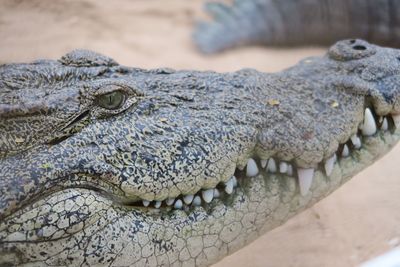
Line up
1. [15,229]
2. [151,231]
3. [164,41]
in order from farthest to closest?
[164,41]
[151,231]
[15,229]

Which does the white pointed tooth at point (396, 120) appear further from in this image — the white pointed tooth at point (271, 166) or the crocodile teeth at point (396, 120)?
the white pointed tooth at point (271, 166)

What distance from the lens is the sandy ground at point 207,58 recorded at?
2.68m

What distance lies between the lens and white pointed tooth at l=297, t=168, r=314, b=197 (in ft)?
7.20

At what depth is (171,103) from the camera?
213 centimetres

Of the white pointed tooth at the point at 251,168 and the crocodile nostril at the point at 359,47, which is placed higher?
the crocodile nostril at the point at 359,47

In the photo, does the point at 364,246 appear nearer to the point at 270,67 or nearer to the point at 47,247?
the point at 47,247

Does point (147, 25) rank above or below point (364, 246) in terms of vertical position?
above

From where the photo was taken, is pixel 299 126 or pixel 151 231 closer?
pixel 151 231

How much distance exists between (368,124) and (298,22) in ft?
8.72

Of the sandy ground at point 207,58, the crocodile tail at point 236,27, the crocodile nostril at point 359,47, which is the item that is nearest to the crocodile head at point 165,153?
the crocodile nostril at point 359,47

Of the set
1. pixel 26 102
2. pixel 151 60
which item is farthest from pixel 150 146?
pixel 151 60

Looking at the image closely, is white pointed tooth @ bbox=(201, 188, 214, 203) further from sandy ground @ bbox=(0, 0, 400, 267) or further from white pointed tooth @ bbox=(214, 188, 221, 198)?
sandy ground @ bbox=(0, 0, 400, 267)

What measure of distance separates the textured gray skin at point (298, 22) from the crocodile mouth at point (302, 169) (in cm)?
241

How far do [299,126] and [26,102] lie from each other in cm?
93
